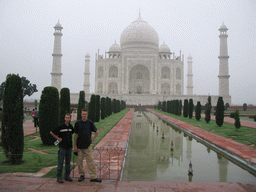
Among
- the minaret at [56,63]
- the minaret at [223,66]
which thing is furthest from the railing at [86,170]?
the minaret at [223,66]

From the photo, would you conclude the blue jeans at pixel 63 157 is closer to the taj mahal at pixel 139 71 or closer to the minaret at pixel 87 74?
the taj mahal at pixel 139 71

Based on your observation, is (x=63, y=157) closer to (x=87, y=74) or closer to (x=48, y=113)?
(x=48, y=113)

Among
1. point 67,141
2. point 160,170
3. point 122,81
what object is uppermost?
point 122,81

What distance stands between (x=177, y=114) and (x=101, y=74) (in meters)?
20.0

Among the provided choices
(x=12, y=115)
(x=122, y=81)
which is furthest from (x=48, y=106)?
(x=122, y=81)

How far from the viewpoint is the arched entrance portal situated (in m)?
34.8

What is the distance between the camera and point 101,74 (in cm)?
3503

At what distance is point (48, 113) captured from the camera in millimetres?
5680

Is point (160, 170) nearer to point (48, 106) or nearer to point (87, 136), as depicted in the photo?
point (87, 136)

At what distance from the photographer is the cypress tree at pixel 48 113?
218 inches

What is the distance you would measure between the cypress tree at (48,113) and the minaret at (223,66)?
2616 centimetres

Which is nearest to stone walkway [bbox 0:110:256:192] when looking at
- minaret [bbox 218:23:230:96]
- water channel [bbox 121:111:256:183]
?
water channel [bbox 121:111:256:183]

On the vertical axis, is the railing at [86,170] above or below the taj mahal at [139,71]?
below

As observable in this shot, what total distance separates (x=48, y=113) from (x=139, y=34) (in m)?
30.7
